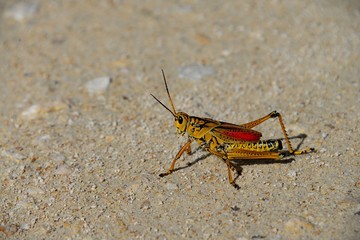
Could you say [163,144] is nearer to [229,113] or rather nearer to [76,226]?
[229,113]

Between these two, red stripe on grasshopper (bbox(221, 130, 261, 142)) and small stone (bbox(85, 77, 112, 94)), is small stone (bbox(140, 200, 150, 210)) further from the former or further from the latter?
small stone (bbox(85, 77, 112, 94))

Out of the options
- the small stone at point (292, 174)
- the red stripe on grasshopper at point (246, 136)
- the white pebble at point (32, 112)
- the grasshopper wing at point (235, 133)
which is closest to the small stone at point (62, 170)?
the white pebble at point (32, 112)

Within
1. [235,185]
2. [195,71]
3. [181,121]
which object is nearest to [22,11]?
[195,71]

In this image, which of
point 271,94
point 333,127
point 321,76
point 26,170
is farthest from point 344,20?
point 26,170

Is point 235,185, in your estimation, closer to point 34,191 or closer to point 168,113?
point 168,113

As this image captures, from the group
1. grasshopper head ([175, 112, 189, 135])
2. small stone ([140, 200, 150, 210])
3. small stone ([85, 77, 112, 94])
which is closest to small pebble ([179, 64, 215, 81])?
small stone ([85, 77, 112, 94])

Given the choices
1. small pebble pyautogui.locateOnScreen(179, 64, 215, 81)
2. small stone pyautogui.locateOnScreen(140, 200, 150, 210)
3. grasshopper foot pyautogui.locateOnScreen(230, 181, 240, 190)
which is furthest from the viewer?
small pebble pyautogui.locateOnScreen(179, 64, 215, 81)

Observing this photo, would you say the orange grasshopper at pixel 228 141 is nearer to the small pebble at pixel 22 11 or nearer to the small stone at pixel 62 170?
the small stone at pixel 62 170
